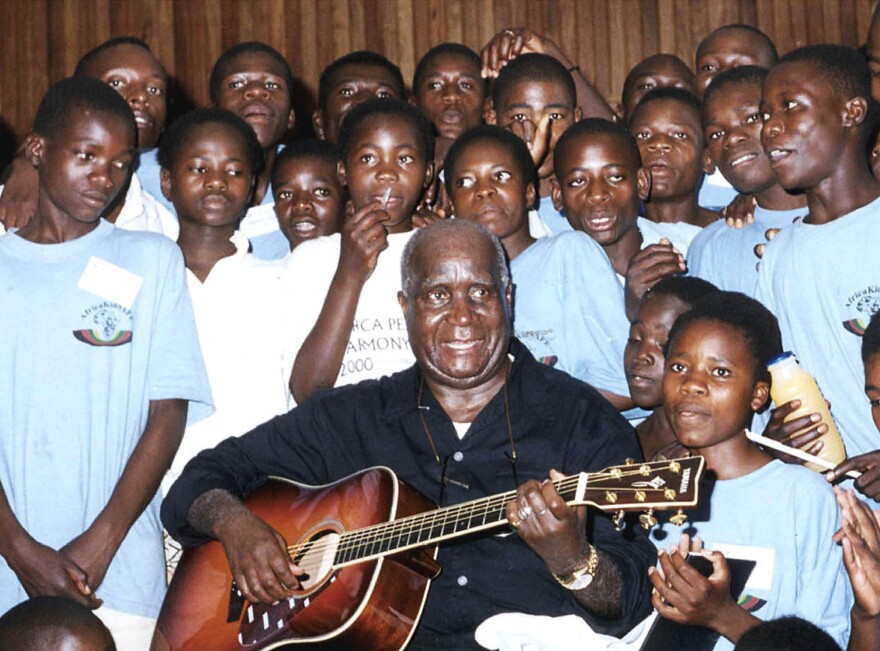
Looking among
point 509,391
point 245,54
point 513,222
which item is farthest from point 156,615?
point 245,54

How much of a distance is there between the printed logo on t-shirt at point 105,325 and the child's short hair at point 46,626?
82 cm

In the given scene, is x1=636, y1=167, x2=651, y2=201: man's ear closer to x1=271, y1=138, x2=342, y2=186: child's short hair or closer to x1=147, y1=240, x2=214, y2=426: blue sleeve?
x1=271, y1=138, x2=342, y2=186: child's short hair

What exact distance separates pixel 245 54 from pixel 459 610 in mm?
3082

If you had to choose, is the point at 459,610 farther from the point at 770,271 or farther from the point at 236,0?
the point at 236,0

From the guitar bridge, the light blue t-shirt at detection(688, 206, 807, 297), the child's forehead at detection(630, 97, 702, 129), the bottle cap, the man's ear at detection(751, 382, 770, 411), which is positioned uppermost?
the child's forehead at detection(630, 97, 702, 129)

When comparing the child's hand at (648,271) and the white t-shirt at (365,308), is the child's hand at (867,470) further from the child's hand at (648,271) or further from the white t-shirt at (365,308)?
the white t-shirt at (365,308)

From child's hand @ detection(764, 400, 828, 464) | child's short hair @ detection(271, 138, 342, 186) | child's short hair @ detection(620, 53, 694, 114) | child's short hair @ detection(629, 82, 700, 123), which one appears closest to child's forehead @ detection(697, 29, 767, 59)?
child's short hair @ detection(620, 53, 694, 114)

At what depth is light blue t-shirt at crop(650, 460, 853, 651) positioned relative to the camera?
9.30 feet

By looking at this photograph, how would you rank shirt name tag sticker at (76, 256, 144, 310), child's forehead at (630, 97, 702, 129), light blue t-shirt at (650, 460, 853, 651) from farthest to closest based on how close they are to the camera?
child's forehead at (630, 97, 702, 129)
shirt name tag sticker at (76, 256, 144, 310)
light blue t-shirt at (650, 460, 853, 651)

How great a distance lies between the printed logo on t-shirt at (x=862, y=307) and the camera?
3286 millimetres

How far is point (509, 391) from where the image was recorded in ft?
10.3

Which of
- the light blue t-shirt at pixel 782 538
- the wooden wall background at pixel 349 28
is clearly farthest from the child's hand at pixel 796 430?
the wooden wall background at pixel 349 28

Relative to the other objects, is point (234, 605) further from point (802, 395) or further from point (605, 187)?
point (605, 187)

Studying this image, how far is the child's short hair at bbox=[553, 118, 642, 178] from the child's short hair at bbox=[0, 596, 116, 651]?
221 centimetres
